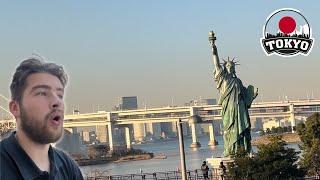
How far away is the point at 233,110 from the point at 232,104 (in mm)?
185

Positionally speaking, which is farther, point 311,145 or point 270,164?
point 311,145

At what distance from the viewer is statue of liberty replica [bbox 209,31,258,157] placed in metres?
15.2

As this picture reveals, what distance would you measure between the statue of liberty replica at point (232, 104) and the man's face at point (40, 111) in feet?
45.7

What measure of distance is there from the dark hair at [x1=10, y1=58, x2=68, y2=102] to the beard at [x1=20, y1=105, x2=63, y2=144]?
0.12 ft

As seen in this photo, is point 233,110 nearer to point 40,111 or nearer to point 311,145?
point 311,145

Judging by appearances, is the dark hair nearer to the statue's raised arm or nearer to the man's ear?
the man's ear

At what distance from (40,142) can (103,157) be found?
53143 mm

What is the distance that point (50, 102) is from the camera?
1.29 meters

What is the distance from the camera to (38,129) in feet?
4.17

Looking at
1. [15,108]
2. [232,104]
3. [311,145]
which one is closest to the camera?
[15,108]

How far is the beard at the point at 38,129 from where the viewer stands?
127 cm

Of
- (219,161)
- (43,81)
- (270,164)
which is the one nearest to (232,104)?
(219,161)

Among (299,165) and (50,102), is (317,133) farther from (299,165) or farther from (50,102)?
(50,102)

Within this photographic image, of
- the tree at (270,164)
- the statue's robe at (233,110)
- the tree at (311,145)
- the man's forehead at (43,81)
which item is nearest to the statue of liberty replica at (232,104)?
the statue's robe at (233,110)
